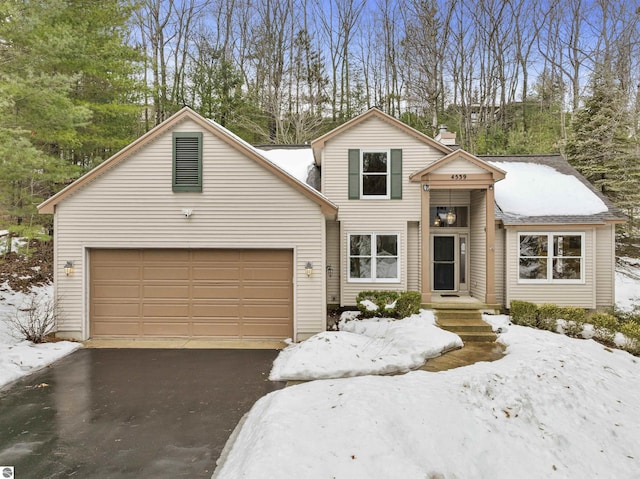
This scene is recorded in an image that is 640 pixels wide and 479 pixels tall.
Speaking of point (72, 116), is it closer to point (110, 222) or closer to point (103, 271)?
point (110, 222)

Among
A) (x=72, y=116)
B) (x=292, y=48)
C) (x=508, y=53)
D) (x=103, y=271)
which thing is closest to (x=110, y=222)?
(x=103, y=271)

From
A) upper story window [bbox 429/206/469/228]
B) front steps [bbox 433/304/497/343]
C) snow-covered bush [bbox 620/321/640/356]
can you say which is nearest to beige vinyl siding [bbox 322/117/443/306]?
upper story window [bbox 429/206/469/228]

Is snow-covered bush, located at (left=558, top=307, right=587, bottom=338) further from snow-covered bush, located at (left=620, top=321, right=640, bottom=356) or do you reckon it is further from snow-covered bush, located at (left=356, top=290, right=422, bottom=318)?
snow-covered bush, located at (left=356, top=290, right=422, bottom=318)

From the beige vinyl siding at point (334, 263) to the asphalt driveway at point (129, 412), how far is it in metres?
3.49

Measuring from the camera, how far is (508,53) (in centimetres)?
2248

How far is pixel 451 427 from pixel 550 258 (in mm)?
7923

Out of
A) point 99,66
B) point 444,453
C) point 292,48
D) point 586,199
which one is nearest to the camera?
point 444,453

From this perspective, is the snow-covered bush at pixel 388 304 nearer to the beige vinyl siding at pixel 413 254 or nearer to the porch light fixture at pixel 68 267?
the beige vinyl siding at pixel 413 254

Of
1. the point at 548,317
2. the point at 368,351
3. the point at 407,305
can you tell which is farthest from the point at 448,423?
the point at 548,317

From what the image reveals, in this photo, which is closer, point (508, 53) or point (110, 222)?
point (110, 222)

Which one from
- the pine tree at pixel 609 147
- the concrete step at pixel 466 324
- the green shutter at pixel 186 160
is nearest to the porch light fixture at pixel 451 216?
the concrete step at pixel 466 324

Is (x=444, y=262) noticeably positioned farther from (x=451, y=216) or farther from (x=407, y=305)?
(x=407, y=305)

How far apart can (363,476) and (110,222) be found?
816 cm

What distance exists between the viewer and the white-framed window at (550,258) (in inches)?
412
